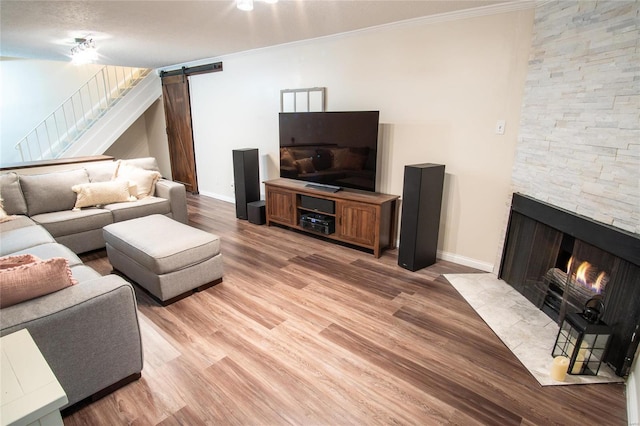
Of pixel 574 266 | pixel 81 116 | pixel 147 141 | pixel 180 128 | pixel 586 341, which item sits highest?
pixel 81 116

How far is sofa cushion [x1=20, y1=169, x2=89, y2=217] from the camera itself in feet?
11.5

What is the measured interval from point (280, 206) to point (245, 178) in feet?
2.48

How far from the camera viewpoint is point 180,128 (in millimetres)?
6453

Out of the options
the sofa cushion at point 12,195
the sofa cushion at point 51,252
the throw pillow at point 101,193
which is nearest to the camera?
the sofa cushion at point 51,252

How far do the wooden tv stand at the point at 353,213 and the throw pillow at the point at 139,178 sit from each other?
1.57m

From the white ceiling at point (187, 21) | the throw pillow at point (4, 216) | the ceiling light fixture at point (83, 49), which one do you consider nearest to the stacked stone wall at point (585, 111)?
the white ceiling at point (187, 21)

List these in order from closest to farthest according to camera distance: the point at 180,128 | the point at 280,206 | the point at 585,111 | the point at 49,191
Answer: the point at 585,111 → the point at 49,191 → the point at 280,206 → the point at 180,128

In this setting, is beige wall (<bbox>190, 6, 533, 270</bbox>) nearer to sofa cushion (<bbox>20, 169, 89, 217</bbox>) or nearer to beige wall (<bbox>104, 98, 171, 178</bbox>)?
sofa cushion (<bbox>20, 169, 89, 217</bbox>)

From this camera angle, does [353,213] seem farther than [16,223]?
Yes

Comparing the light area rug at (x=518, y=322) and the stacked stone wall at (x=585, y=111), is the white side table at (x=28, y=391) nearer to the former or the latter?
the light area rug at (x=518, y=322)

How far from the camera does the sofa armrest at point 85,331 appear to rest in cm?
151

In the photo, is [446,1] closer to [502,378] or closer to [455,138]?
[455,138]

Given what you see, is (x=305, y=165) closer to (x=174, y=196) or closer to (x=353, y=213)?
(x=353, y=213)

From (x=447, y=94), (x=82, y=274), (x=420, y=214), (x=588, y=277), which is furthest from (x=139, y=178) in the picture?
(x=588, y=277)
